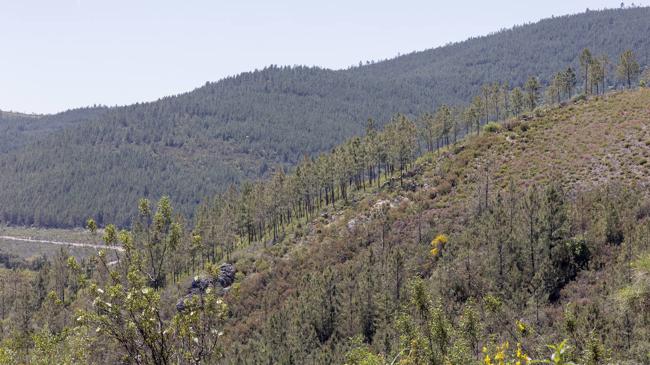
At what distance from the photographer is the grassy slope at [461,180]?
2758 inches

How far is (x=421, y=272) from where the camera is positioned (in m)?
61.6

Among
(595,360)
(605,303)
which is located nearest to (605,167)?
→ (605,303)

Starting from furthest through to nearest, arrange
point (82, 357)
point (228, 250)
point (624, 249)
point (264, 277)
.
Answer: point (228, 250)
point (264, 277)
point (624, 249)
point (82, 357)

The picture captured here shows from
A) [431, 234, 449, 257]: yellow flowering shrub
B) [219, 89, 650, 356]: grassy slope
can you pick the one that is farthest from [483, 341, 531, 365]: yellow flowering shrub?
[431, 234, 449, 257]: yellow flowering shrub

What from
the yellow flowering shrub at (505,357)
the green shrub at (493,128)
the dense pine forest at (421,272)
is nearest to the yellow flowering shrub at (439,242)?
the dense pine forest at (421,272)

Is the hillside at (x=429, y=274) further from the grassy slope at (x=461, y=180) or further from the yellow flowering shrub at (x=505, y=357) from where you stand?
the grassy slope at (x=461, y=180)

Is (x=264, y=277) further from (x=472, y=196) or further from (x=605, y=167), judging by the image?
(x=605, y=167)

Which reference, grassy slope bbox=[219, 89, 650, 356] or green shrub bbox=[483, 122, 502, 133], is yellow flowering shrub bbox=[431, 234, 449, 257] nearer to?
grassy slope bbox=[219, 89, 650, 356]

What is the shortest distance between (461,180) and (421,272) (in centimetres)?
2739

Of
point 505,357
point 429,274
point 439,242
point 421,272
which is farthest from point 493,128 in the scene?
point 505,357

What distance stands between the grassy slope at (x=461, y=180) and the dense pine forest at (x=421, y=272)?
0.37 metres

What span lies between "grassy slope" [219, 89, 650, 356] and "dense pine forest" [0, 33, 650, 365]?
14.6 inches

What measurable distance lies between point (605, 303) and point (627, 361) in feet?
31.2

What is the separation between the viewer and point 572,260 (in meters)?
49.2
